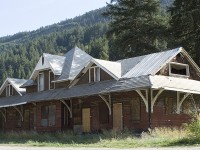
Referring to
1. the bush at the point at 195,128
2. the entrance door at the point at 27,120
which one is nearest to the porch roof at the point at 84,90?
the entrance door at the point at 27,120

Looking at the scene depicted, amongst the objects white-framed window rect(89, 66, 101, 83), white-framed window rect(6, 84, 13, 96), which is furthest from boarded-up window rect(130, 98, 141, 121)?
white-framed window rect(6, 84, 13, 96)

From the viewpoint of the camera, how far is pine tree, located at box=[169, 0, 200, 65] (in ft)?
135

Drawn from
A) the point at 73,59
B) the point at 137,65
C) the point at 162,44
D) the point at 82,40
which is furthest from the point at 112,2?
the point at 82,40

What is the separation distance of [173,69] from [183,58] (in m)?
1.21

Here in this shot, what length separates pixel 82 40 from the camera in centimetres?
19312

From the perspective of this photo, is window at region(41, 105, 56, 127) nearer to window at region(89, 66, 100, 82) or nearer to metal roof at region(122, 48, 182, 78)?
window at region(89, 66, 100, 82)

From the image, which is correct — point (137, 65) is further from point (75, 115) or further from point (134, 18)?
point (134, 18)

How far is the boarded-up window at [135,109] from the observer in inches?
1141

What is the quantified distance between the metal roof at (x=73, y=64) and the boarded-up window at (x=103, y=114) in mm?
4950

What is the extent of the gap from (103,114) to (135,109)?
343 cm

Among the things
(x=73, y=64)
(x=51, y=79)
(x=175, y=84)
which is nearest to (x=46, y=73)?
(x=51, y=79)

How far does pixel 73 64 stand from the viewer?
126ft

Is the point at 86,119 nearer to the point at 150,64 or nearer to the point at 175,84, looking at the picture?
the point at 150,64

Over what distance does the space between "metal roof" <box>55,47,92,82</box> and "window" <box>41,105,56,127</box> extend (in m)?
2.78
